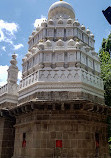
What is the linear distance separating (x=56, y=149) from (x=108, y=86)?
8.42 meters

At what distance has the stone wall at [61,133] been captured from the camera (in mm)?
10125

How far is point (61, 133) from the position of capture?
34.2ft

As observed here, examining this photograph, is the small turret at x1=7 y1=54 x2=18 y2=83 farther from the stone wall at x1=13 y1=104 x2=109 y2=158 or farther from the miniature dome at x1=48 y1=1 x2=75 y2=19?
the miniature dome at x1=48 y1=1 x2=75 y2=19

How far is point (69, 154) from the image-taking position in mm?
10039

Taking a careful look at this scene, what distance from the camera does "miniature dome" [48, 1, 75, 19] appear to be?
52.7 feet

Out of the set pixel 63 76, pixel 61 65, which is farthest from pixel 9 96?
pixel 63 76

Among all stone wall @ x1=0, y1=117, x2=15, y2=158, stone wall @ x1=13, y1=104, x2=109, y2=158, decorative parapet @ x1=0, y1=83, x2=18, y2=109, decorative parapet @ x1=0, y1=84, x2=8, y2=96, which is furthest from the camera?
decorative parapet @ x1=0, y1=84, x2=8, y2=96

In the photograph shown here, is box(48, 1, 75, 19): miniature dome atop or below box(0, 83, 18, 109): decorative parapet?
atop

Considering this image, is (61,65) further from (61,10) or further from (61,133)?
(61,10)

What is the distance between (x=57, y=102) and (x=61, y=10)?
9459 millimetres

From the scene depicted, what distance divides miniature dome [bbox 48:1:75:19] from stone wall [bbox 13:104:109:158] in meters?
9.14

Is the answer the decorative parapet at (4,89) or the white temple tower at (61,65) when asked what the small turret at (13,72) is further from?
the white temple tower at (61,65)

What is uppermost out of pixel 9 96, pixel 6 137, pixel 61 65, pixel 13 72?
pixel 13 72

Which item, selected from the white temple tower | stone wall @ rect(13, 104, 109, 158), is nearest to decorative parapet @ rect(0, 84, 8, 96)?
the white temple tower
